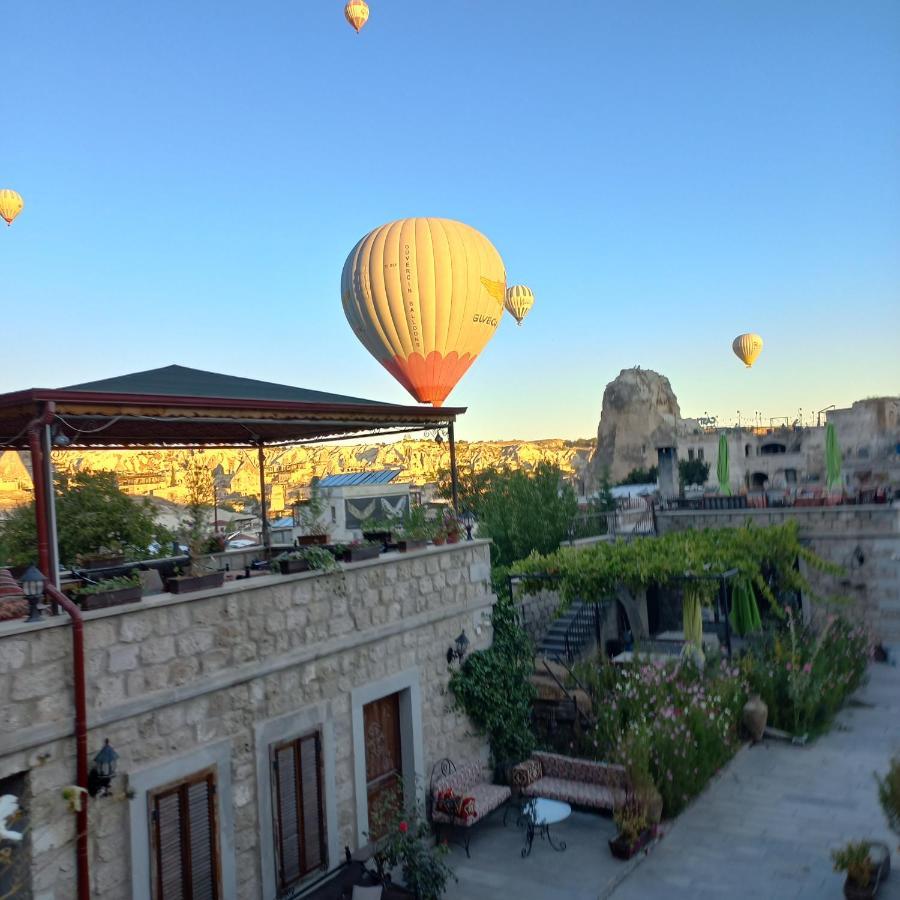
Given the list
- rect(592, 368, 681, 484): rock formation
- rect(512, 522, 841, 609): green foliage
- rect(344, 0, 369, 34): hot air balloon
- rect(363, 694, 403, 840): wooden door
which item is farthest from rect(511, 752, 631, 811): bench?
rect(592, 368, 681, 484): rock formation

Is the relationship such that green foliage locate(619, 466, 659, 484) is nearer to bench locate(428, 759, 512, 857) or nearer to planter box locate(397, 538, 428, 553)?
bench locate(428, 759, 512, 857)

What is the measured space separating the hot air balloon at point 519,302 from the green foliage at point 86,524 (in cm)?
2162

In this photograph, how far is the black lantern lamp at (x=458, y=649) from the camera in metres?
9.60

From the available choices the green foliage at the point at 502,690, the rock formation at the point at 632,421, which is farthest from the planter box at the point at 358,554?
the rock formation at the point at 632,421

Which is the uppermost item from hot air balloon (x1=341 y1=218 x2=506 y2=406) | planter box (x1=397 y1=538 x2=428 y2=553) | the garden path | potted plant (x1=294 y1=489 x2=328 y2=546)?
hot air balloon (x1=341 y1=218 x2=506 y2=406)

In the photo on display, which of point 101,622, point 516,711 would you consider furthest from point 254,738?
point 516,711

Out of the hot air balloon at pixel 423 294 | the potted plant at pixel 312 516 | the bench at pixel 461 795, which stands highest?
the hot air balloon at pixel 423 294

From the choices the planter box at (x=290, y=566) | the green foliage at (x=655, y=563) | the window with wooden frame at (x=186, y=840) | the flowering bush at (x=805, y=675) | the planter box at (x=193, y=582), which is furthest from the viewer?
the green foliage at (x=655, y=563)

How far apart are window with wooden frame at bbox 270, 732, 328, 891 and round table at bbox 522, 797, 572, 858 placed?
224 centimetres

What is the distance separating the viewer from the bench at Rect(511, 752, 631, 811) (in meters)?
9.16

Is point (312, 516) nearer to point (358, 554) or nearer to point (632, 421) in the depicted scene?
point (358, 554)

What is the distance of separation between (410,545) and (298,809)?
117 inches

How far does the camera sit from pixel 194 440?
34.7ft

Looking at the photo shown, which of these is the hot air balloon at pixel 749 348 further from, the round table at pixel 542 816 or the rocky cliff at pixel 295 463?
the round table at pixel 542 816
